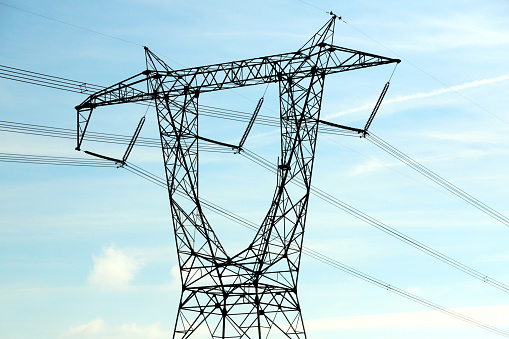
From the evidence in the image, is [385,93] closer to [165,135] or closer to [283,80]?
[283,80]

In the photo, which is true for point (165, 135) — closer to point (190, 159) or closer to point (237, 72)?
point (190, 159)

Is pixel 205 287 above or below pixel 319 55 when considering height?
below

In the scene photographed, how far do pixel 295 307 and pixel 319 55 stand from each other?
13371 mm

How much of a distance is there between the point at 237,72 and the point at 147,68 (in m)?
5.16

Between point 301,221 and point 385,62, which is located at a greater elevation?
point 385,62

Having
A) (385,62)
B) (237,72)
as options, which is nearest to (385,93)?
(385,62)

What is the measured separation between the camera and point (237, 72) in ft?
172

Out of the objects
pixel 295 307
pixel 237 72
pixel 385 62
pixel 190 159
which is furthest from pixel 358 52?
pixel 295 307

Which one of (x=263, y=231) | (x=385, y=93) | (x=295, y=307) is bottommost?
(x=295, y=307)

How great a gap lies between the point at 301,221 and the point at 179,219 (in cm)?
643

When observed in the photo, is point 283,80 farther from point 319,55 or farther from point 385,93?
point 385,93

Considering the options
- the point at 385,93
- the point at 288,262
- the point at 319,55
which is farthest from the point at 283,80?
the point at 288,262

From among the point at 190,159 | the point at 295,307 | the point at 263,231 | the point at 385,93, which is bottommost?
the point at 295,307

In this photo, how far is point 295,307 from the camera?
53281 millimetres
